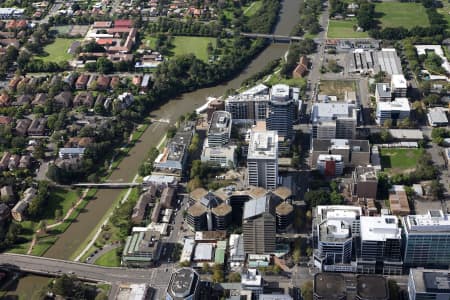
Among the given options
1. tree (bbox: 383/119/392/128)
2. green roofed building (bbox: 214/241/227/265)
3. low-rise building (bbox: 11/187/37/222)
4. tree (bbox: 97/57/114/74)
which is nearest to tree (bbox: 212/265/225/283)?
green roofed building (bbox: 214/241/227/265)

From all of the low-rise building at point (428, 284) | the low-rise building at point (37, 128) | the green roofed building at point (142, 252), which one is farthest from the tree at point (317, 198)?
the low-rise building at point (37, 128)

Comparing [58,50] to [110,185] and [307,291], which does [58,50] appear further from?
[307,291]

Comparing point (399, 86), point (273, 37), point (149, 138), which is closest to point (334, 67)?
point (399, 86)

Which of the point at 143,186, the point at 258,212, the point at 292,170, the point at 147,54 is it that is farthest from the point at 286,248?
the point at 147,54

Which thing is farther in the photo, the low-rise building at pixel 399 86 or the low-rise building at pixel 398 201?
the low-rise building at pixel 399 86

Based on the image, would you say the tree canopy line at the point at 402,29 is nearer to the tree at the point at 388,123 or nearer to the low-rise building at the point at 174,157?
the tree at the point at 388,123

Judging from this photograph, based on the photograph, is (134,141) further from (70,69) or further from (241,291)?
(241,291)

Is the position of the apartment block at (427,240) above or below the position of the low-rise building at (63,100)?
above
